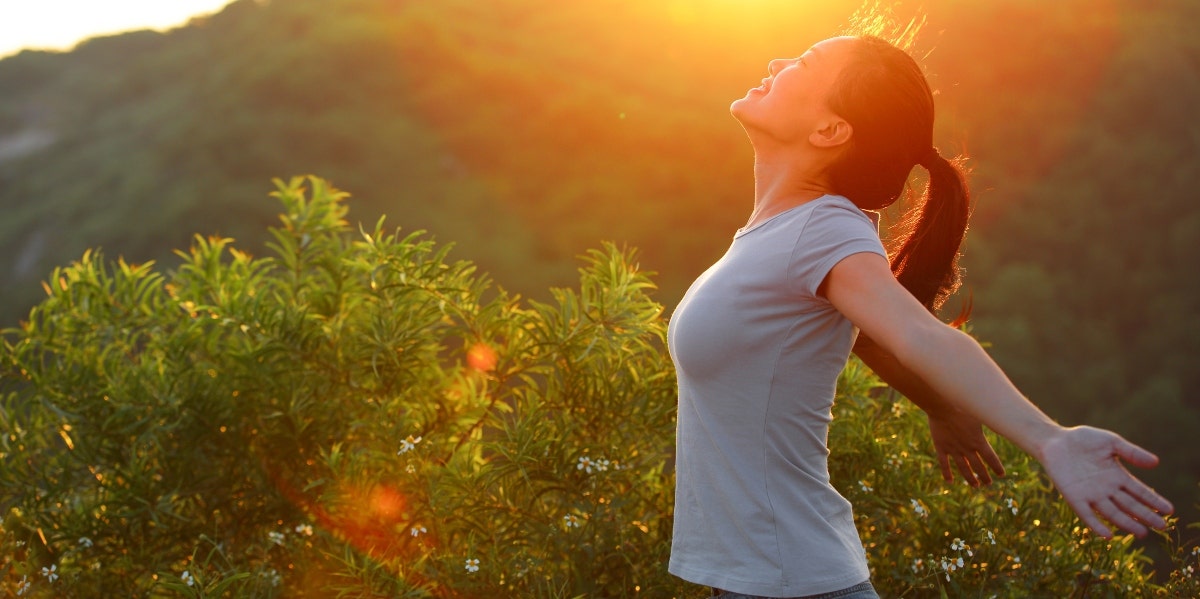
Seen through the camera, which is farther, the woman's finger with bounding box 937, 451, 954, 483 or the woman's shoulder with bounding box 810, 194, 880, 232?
the woman's finger with bounding box 937, 451, 954, 483

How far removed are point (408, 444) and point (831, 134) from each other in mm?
1082

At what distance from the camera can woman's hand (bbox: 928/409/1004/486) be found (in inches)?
58.9

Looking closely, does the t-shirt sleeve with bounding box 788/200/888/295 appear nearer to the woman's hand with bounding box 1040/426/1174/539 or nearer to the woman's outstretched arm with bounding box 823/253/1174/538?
the woman's outstretched arm with bounding box 823/253/1174/538

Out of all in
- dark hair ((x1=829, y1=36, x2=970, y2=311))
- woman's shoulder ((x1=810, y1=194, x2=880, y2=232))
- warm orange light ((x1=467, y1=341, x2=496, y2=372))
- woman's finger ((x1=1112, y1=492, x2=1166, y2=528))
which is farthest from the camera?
warm orange light ((x1=467, y1=341, x2=496, y2=372))

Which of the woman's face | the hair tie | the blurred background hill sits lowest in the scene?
the blurred background hill

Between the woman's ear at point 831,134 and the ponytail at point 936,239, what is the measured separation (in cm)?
14

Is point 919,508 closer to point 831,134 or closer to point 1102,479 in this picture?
point 831,134

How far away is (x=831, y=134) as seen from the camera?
135 centimetres

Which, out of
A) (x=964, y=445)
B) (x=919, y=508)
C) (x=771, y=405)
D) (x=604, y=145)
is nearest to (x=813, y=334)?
(x=771, y=405)

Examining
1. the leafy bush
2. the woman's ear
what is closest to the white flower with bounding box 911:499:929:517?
the leafy bush

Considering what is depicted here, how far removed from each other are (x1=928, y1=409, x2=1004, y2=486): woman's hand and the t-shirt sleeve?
0.46m

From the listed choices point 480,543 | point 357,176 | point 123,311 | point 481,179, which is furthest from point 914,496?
point 357,176

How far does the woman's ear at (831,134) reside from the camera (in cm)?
134

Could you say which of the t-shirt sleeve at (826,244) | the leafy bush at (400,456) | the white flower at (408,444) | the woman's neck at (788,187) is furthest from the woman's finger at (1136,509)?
the white flower at (408,444)
